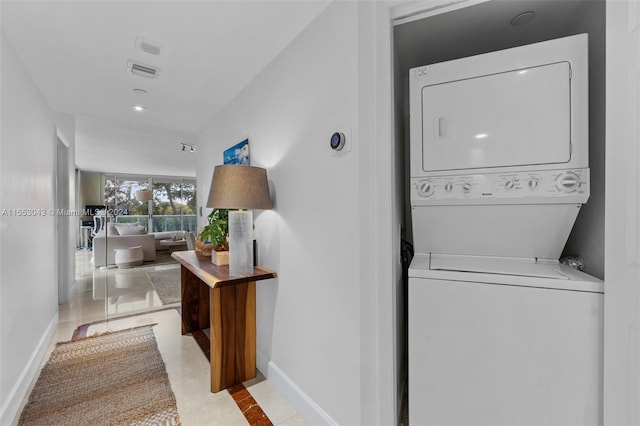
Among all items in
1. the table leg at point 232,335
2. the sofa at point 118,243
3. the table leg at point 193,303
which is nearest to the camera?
the table leg at point 232,335

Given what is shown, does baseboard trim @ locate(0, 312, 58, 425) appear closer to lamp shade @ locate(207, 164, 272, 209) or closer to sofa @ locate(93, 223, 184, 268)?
lamp shade @ locate(207, 164, 272, 209)

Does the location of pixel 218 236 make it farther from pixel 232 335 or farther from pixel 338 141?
pixel 338 141

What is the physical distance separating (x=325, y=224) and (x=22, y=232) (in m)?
2.07

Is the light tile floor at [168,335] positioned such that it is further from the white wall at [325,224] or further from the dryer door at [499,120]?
the dryer door at [499,120]

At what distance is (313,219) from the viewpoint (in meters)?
1.53

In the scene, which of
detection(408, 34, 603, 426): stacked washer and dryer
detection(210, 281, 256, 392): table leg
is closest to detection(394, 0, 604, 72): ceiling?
detection(408, 34, 603, 426): stacked washer and dryer

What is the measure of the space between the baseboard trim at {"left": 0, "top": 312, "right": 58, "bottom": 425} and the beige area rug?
0.05 metres

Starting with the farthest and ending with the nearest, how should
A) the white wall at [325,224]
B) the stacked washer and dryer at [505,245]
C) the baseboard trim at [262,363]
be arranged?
the baseboard trim at [262,363]
the white wall at [325,224]
the stacked washer and dryer at [505,245]

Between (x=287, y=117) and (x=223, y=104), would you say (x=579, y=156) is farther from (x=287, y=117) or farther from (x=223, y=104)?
(x=223, y=104)

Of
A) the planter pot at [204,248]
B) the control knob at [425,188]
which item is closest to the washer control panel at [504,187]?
the control knob at [425,188]

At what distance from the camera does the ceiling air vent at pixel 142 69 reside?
195 centimetres

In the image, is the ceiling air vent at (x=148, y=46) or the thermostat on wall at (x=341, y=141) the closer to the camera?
the thermostat on wall at (x=341, y=141)

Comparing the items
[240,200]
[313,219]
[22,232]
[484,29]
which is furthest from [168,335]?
[484,29]

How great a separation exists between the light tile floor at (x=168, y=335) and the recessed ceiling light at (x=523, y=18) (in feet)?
8.17
